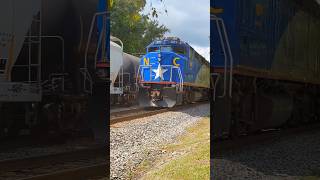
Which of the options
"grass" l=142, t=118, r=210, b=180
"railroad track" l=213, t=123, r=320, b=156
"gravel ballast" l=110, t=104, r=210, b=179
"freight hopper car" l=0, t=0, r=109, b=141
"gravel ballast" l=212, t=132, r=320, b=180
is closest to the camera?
"freight hopper car" l=0, t=0, r=109, b=141

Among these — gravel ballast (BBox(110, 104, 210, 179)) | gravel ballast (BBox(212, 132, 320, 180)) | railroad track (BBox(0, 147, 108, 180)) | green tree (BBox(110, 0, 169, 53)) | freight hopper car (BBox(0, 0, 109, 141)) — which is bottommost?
gravel ballast (BBox(110, 104, 210, 179))

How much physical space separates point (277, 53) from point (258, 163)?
2706mm

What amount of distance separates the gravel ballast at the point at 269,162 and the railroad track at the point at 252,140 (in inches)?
3.4

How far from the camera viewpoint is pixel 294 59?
8070 mm

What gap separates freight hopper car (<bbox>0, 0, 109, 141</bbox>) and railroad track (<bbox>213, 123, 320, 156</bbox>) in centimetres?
212

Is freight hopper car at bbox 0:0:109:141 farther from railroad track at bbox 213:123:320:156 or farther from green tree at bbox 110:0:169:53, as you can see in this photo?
green tree at bbox 110:0:169:53

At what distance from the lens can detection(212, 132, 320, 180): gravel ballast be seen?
16.1 feet

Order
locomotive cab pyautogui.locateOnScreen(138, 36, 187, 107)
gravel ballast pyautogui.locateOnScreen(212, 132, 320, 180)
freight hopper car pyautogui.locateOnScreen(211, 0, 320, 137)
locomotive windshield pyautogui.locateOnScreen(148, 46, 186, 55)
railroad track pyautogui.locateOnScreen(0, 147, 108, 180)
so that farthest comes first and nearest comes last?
locomotive windshield pyautogui.locateOnScreen(148, 46, 186, 55) → locomotive cab pyautogui.locateOnScreen(138, 36, 187, 107) → freight hopper car pyautogui.locateOnScreen(211, 0, 320, 137) → gravel ballast pyautogui.locateOnScreen(212, 132, 320, 180) → railroad track pyautogui.locateOnScreen(0, 147, 108, 180)

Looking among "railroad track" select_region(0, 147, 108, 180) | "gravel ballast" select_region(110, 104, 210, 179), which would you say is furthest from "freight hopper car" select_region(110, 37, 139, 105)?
"railroad track" select_region(0, 147, 108, 180)

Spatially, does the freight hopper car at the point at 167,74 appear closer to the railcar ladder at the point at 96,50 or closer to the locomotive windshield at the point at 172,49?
the locomotive windshield at the point at 172,49

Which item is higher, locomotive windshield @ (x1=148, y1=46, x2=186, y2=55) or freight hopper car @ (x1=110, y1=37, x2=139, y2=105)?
locomotive windshield @ (x1=148, y1=46, x2=186, y2=55)

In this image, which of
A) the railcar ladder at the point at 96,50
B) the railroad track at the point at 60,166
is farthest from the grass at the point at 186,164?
the railcar ladder at the point at 96,50

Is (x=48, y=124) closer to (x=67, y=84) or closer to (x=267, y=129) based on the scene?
(x=67, y=84)

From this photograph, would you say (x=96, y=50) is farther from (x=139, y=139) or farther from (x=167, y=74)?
(x=167, y=74)
